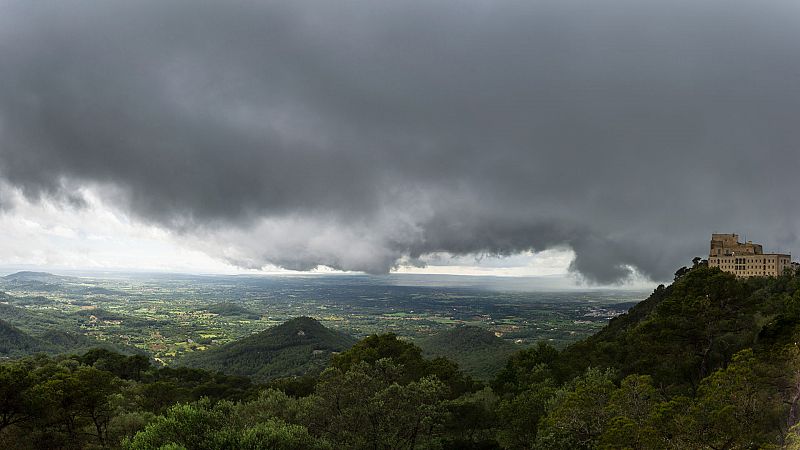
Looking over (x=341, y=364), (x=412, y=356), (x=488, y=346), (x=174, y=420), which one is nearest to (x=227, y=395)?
(x=341, y=364)

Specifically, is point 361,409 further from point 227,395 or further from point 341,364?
point 227,395

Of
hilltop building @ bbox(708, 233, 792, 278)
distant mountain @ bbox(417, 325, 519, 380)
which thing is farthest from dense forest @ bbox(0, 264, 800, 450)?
distant mountain @ bbox(417, 325, 519, 380)

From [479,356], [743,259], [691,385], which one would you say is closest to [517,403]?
[691,385]

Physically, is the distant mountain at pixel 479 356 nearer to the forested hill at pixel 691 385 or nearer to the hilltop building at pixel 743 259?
the hilltop building at pixel 743 259

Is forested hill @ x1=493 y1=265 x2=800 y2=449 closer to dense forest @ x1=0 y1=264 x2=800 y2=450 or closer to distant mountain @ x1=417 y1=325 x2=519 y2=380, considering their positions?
dense forest @ x1=0 y1=264 x2=800 y2=450

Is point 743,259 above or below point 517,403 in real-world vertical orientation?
above

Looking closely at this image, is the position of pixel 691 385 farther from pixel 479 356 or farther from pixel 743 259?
pixel 479 356

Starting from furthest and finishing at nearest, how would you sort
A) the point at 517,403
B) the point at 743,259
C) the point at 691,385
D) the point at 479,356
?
the point at 479,356 → the point at 743,259 → the point at 691,385 → the point at 517,403
